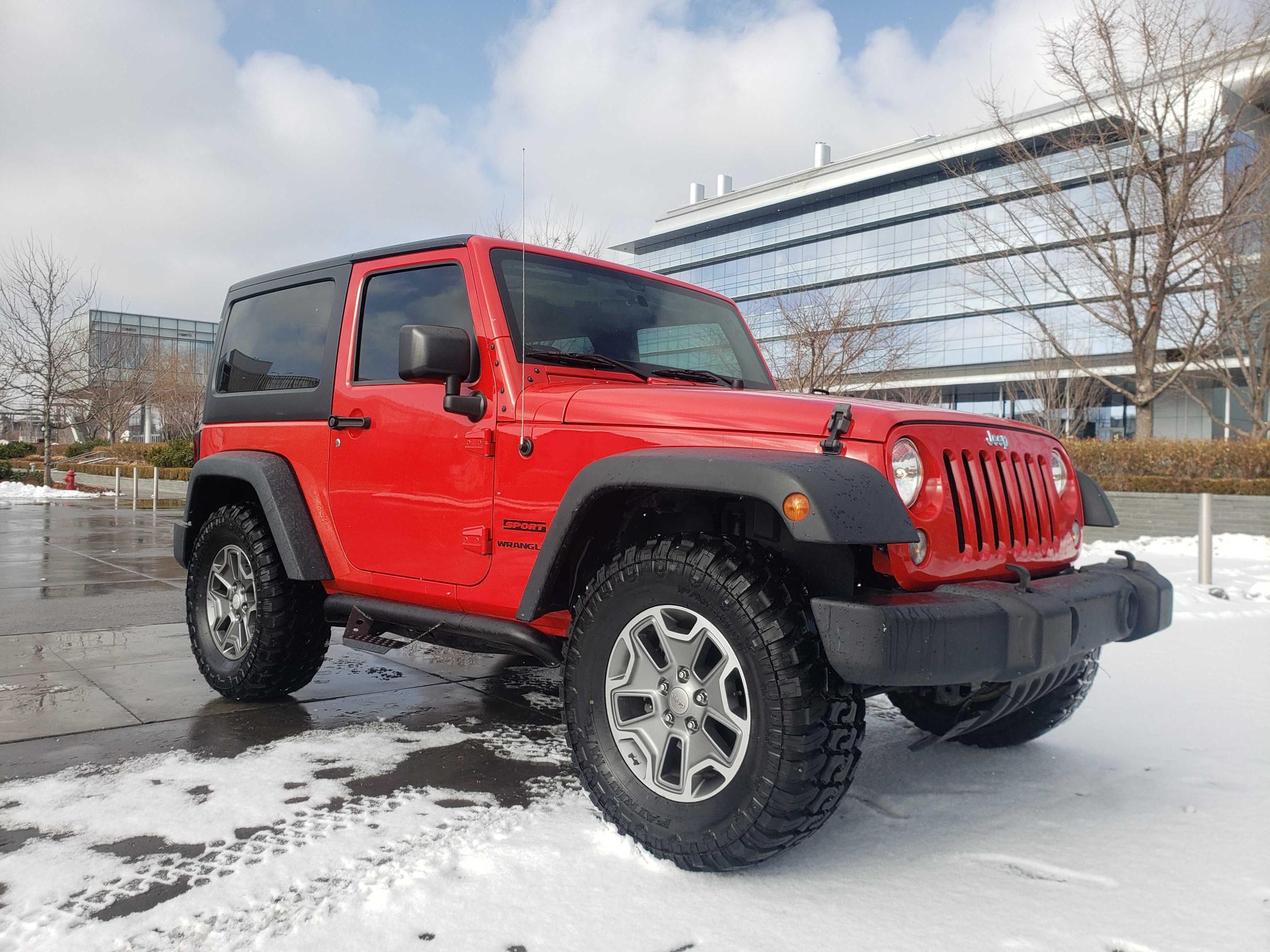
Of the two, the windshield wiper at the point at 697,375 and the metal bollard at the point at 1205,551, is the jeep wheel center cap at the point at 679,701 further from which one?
the metal bollard at the point at 1205,551

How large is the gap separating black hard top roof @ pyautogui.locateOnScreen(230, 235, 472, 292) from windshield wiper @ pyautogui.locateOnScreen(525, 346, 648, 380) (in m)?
0.60

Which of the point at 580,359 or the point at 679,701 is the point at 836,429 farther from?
the point at 580,359

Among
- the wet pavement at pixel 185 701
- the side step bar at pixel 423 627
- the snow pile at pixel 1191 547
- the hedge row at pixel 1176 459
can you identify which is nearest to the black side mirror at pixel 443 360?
the side step bar at pixel 423 627

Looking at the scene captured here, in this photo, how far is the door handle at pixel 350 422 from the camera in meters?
3.82

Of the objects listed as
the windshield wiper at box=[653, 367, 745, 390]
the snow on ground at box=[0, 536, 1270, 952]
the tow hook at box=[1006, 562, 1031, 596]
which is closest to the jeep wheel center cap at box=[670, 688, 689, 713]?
the snow on ground at box=[0, 536, 1270, 952]

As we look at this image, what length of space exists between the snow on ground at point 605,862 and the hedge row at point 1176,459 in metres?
10.0

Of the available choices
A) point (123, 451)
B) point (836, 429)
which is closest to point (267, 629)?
point (836, 429)

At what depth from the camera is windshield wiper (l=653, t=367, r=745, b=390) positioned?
12.4 ft

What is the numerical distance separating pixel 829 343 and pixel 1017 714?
11813 millimetres

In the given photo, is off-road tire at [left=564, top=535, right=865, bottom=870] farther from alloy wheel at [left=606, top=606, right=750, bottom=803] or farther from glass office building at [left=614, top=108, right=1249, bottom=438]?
glass office building at [left=614, top=108, right=1249, bottom=438]

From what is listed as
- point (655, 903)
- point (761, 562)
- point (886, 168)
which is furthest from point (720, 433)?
point (886, 168)

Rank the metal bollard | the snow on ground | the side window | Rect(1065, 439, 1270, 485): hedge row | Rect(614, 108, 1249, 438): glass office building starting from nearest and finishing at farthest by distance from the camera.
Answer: the snow on ground
the side window
the metal bollard
Rect(1065, 439, 1270, 485): hedge row
Rect(614, 108, 1249, 438): glass office building

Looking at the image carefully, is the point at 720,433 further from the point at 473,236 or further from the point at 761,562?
the point at 473,236

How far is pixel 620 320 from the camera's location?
12.6ft
